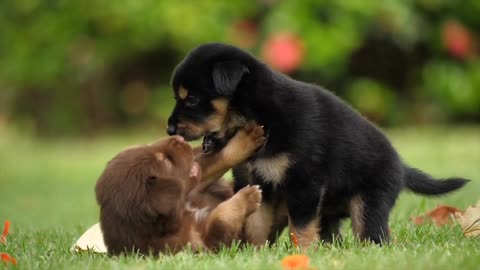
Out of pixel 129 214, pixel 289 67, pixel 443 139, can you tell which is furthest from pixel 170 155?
pixel 289 67

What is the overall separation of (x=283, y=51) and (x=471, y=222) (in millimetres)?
10624

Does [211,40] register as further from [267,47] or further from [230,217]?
[230,217]

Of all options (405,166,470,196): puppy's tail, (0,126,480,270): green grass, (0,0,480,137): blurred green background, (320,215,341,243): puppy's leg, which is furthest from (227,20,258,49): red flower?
(320,215,341,243): puppy's leg

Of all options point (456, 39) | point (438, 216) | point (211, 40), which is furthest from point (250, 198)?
point (456, 39)

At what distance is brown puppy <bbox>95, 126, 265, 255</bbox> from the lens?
12.3ft

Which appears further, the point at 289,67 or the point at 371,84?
the point at 371,84

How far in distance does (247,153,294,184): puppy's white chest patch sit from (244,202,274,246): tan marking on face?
0.28 metres

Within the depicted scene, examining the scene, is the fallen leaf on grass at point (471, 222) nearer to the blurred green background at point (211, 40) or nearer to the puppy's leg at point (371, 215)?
the puppy's leg at point (371, 215)

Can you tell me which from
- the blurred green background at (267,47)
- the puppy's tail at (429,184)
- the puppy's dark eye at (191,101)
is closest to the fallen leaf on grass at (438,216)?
the puppy's tail at (429,184)

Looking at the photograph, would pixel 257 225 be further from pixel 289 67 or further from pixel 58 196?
pixel 289 67

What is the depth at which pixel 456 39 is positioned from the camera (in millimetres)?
15797

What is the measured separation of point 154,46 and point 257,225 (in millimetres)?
12718

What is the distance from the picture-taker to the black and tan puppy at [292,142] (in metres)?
4.15

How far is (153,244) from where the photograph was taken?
3850 mm
